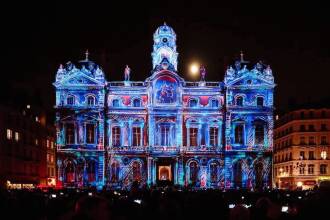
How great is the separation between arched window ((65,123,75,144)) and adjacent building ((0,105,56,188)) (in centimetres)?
607

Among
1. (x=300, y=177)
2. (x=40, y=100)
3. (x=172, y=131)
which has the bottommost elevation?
(x=300, y=177)

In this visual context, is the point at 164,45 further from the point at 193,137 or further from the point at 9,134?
the point at 9,134

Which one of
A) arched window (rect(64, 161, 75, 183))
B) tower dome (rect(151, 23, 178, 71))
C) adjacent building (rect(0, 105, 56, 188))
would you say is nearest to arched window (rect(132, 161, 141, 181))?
arched window (rect(64, 161, 75, 183))

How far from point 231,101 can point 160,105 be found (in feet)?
29.3

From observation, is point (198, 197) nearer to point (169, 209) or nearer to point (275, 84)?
point (169, 209)

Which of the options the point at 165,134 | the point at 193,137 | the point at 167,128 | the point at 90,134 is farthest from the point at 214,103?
the point at 90,134

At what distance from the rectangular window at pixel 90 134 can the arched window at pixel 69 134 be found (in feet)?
5.79

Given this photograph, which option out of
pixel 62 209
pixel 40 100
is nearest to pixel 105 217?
pixel 62 209

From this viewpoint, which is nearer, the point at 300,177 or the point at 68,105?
the point at 68,105

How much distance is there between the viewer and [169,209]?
943 cm

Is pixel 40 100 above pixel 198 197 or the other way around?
above

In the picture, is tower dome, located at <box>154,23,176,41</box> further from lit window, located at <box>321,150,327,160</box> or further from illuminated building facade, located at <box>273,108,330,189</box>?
lit window, located at <box>321,150,327,160</box>

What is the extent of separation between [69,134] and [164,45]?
17587 mm

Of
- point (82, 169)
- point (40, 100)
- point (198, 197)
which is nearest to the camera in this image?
point (198, 197)
